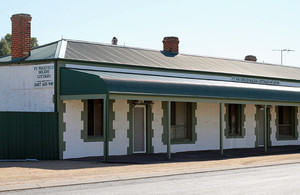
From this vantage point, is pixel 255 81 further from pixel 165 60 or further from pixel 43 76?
pixel 43 76

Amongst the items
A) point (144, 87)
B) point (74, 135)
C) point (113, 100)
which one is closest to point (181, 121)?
point (113, 100)

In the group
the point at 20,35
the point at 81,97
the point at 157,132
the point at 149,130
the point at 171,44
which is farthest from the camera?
the point at 171,44

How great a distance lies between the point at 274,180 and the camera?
1195 cm

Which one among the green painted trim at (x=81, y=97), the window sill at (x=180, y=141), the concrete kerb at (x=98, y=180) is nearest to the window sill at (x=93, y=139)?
the green painted trim at (x=81, y=97)

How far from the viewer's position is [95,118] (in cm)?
1877

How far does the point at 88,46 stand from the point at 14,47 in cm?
308

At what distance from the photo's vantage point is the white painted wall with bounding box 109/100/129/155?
18984 millimetres

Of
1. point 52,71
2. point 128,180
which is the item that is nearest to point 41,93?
point 52,71

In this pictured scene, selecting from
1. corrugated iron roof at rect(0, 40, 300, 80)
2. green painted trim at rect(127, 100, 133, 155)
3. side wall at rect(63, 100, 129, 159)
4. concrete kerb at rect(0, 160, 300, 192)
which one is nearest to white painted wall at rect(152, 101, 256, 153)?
green painted trim at rect(127, 100, 133, 155)

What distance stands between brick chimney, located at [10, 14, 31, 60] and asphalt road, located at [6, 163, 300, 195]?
921 cm

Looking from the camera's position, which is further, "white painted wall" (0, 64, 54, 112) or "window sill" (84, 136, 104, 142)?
"window sill" (84, 136, 104, 142)

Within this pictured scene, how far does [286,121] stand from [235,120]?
4477 mm

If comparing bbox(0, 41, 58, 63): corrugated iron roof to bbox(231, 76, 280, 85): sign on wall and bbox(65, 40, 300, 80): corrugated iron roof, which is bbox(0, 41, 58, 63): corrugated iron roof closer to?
bbox(65, 40, 300, 80): corrugated iron roof

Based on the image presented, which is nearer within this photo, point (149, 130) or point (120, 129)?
point (120, 129)
